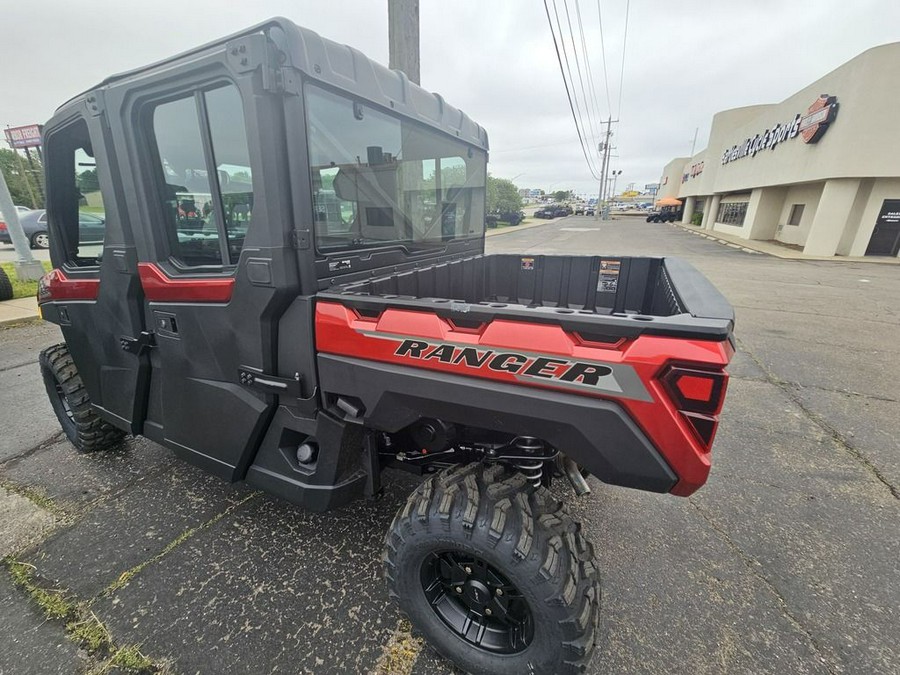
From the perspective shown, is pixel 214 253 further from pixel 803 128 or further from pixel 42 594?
pixel 803 128

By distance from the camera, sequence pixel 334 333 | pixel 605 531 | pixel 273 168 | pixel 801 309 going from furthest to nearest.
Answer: pixel 801 309
pixel 605 531
pixel 334 333
pixel 273 168

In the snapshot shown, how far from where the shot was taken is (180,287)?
202cm

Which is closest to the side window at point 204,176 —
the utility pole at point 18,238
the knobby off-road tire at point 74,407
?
the knobby off-road tire at point 74,407

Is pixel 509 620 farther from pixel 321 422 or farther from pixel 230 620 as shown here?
pixel 230 620

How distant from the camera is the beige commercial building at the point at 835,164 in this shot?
14289mm

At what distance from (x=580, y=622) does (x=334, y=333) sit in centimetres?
142

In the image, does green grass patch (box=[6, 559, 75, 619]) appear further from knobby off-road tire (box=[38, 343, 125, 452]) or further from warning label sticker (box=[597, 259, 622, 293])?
warning label sticker (box=[597, 259, 622, 293])

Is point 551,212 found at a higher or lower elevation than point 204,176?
lower

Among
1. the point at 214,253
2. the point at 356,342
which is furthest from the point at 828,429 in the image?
the point at 214,253

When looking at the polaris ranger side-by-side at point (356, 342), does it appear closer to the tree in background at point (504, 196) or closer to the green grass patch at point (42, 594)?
the green grass patch at point (42, 594)

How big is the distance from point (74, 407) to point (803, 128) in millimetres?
24690

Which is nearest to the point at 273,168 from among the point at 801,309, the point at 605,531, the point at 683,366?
the point at 683,366

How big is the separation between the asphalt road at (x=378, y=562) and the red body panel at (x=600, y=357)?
112 centimetres

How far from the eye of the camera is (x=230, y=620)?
1.87m
